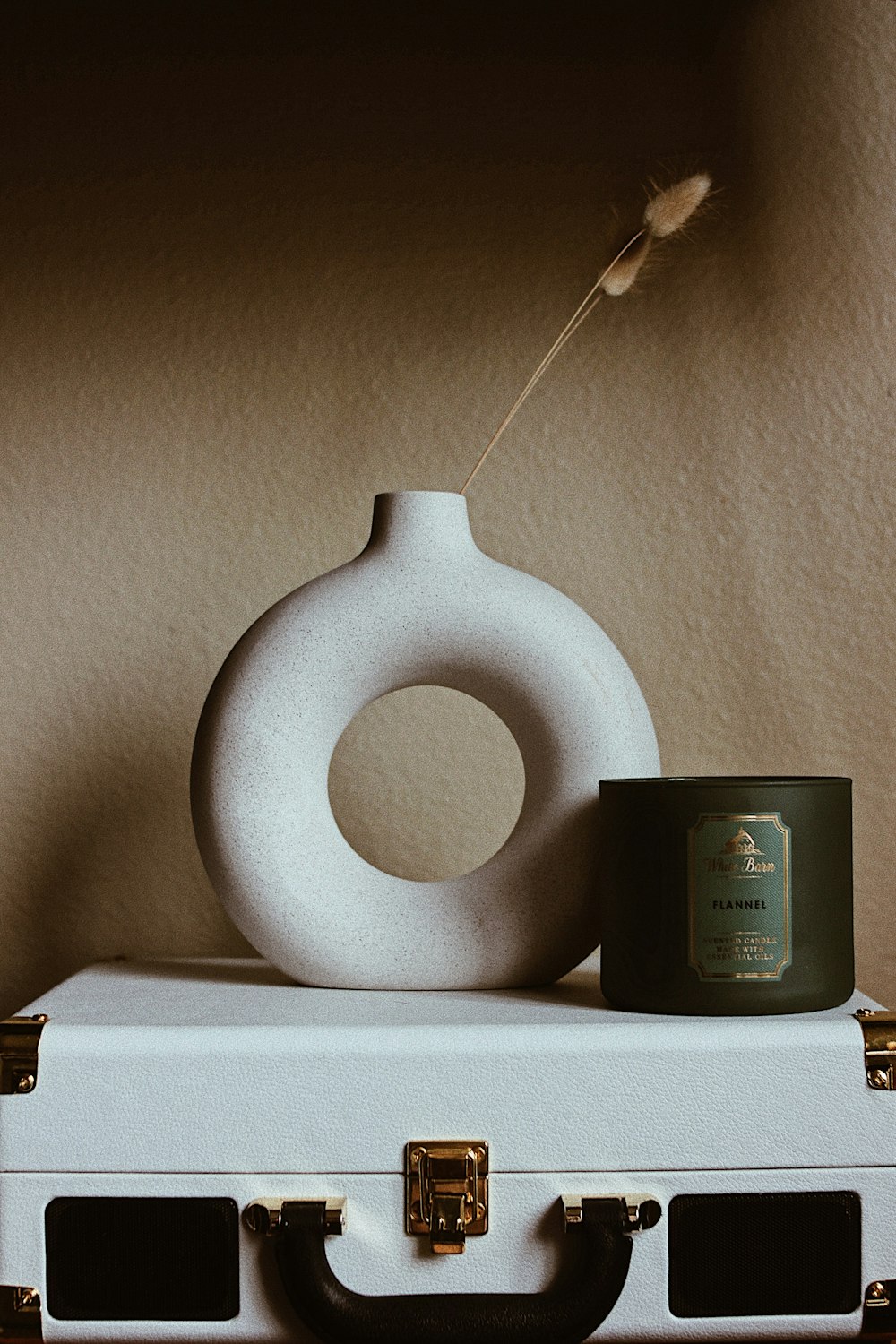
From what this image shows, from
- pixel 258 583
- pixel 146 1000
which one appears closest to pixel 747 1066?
pixel 146 1000

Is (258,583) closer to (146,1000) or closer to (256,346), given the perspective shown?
(256,346)

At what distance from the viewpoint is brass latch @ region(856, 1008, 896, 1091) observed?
2.53ft

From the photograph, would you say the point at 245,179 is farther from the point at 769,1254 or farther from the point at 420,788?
the point at 769,1254

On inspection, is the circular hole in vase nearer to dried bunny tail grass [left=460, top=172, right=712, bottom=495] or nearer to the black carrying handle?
dried bunny tail grass [left=460, top=172, right=712, bottom=495]

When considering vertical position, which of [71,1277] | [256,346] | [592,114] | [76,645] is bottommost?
[71,1277]

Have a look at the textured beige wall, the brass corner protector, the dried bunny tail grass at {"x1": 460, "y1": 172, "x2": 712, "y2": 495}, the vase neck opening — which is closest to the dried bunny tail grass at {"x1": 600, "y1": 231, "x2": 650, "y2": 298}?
the dried bunny tail grass at {"x1": 460, "y1": 172, "x2": 712, "y2": 495}

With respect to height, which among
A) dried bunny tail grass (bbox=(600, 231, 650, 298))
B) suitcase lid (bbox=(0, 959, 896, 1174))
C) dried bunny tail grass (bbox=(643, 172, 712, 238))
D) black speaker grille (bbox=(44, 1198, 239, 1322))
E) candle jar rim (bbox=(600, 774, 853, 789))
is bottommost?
black speaker grille (bbox=(44, 1198, 239, 1322))

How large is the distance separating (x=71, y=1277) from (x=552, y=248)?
2.95ft

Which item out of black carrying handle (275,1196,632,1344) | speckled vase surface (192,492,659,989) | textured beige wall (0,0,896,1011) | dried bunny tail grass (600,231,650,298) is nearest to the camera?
black carrying handle (275,1196,632,1344)

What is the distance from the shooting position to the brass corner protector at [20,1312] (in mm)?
768

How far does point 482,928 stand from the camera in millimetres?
917

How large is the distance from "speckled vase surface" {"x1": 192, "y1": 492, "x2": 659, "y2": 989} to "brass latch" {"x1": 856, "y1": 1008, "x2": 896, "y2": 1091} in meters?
0.21

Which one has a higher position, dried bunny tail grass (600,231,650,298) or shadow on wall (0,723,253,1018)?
dried bunny tail grass (600,231,650,298)

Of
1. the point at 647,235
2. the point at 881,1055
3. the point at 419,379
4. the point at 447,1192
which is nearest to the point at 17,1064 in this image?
the point at 447,1192
